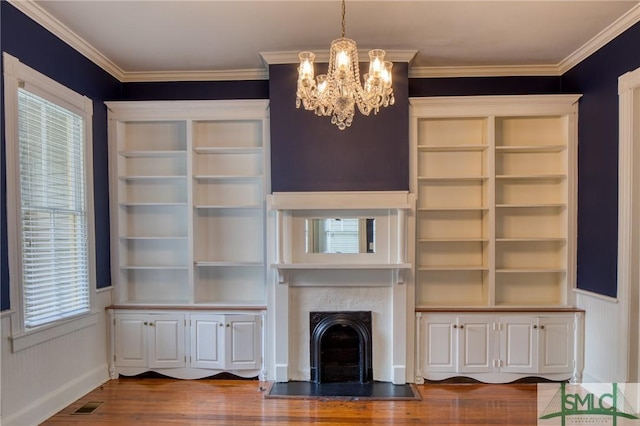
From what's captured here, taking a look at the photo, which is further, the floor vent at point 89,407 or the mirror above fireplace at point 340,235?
the mirror above fireplace at point 340,235

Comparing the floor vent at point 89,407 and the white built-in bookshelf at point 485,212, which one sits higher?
the white built-in bookshelf at point 485,212

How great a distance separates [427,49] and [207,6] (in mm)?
1862

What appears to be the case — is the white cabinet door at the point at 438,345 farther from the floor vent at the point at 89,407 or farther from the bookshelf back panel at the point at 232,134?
the floor vent at the point at 89,407

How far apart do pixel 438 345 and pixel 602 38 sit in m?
2.94

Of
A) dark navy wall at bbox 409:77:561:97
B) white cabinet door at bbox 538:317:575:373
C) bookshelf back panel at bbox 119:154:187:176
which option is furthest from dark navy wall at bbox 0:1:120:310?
white cabinet door at bbox 538:317:575:373

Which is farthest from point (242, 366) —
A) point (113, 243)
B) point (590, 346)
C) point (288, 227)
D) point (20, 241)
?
point (590, 346)

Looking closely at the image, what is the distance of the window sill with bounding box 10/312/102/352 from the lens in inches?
103

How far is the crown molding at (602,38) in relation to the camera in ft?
9.27

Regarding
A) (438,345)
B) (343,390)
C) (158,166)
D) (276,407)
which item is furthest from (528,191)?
(158,166)

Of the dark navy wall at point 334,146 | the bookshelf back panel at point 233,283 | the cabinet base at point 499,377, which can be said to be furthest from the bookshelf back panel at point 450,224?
the bookshelf back panel at point 233,283

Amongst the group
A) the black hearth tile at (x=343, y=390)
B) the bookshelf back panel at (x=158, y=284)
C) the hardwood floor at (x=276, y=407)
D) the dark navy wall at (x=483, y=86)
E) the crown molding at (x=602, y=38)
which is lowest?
the hardwood floor at (x=276, y=407)

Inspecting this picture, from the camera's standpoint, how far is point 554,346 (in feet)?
11.7

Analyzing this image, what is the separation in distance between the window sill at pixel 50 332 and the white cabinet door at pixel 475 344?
3291 mm

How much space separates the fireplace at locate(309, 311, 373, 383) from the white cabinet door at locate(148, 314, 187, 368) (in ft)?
4.10
